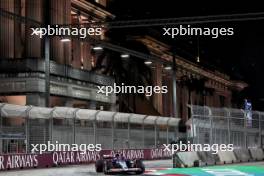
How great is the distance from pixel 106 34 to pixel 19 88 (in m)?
25.7

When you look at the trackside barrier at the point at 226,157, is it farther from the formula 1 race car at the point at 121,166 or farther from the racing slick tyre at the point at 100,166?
the formula 1 race car at the point at 121,166

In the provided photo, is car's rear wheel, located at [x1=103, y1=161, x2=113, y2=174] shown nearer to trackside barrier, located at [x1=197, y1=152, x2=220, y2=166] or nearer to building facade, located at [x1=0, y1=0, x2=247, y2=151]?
building facade, located at [x1=0, y1=0, x2=247, y2=151]

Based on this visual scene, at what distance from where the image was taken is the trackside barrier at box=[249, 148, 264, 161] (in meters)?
41.2

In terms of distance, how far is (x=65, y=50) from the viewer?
62.7 meters

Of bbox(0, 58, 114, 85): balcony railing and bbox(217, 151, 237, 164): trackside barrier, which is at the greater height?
bbox(0, 58, 114, 85): balcony railing

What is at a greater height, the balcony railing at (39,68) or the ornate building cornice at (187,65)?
the ornate building cornice at (187,65)

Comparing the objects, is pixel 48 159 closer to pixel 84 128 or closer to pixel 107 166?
pixel 84 128

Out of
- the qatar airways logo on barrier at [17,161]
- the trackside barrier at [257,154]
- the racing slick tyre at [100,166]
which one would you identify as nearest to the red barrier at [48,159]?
the qatar airways logo on barrier at [17,161]

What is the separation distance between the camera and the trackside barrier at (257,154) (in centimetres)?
4116

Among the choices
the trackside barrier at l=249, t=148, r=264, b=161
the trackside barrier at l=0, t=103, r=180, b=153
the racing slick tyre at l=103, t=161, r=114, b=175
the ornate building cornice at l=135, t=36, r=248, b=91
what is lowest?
the trackside barrier at l=249, t=148, r=264, b=161

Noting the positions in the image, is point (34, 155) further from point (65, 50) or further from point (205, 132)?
point (65, 50)

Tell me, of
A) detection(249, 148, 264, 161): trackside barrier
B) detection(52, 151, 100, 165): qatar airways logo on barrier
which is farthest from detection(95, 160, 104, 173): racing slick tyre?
detection(249, 148, 264, 161): trackside barrier

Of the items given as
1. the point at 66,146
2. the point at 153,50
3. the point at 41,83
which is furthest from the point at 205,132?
the point at 153,50

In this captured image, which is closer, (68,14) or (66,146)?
(66,146)
